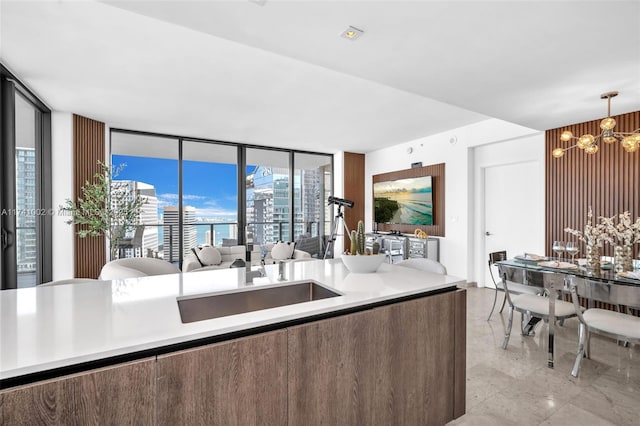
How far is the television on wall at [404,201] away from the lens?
555cm

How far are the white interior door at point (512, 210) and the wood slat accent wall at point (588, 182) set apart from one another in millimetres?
195

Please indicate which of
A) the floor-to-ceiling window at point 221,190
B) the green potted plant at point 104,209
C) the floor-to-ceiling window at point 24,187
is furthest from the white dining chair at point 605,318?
the green potted plant at point 104,209

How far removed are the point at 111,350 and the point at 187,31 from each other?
232cm

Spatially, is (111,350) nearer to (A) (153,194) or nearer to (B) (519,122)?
(B) (519,122)

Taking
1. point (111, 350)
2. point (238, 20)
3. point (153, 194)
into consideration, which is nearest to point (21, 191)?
point (153, 194)

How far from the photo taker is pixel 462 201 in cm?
493

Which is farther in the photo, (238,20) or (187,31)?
(187,31)

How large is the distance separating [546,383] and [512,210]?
9.52 ft

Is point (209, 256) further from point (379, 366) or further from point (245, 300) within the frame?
point (379, 366)

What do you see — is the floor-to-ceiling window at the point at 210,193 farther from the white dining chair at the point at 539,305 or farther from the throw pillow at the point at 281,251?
the white dining chair at the point at 539,305

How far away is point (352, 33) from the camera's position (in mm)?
1800

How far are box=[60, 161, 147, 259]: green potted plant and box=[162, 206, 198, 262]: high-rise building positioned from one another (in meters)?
0.92

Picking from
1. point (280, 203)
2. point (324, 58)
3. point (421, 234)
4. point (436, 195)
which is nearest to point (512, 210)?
point (436, 195)

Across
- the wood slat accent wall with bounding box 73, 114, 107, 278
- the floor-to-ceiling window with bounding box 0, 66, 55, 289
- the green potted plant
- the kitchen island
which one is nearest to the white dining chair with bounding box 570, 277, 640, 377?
the kitchen island
